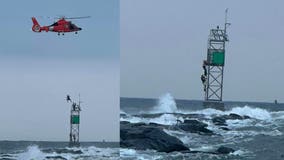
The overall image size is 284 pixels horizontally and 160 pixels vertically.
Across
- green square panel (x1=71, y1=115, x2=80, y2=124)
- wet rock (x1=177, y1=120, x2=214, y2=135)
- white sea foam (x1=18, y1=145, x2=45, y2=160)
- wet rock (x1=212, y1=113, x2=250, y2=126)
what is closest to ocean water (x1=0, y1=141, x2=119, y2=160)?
white sea foam (x1=18, y1=145, x2=45, y2=160)

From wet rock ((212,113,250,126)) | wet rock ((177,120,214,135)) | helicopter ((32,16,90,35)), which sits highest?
helicopter ((32,16,90,35))

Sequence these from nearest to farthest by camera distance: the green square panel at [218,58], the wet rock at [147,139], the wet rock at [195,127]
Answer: the green square panel at [218,58]
the wet rock at [147,139]
the wet rock at [195,127]

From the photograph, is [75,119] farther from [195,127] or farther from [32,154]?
[195,127]

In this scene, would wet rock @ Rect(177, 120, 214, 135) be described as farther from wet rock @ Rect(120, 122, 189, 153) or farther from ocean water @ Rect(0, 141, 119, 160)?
ocean water @ Rect(0, 141, 119, 160)

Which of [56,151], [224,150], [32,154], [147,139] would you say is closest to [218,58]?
[224,150]

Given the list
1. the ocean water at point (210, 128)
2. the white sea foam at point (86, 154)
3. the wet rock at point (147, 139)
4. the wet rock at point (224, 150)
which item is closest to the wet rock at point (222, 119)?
the ocean water at point (210, 128)

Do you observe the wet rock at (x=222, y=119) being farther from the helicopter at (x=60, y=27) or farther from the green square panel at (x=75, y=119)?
the helicopter at (x=60, y=27)

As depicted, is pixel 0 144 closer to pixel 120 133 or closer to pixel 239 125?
pixel 120 133

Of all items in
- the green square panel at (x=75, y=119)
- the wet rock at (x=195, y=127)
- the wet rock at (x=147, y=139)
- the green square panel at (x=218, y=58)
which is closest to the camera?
the green square panel at (x=75, y=119)
